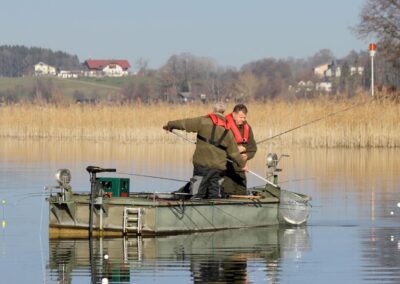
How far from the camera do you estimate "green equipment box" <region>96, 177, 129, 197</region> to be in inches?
709

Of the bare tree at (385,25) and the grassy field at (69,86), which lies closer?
the bare tree at (385,25)

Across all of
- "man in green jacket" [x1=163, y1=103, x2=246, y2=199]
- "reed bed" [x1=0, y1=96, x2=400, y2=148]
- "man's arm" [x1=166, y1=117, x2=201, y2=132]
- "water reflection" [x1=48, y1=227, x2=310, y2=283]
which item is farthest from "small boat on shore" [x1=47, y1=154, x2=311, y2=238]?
"reed bed" [x1=0, y1=96, x2=400, y2=148]

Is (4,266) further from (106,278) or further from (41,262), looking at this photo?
(106,278)

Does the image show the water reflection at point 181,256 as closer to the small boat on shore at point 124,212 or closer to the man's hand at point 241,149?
the small boat on shore at point 124,212

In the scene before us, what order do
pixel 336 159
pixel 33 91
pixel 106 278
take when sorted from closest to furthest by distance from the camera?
pixel 106 278, pixel 336 159, pixel 33 91

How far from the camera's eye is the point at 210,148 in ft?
60.1

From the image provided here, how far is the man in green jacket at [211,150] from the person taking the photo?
60.0 feet

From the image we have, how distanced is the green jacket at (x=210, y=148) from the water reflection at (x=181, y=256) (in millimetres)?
954

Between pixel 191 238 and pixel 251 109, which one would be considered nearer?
pixel 191 238

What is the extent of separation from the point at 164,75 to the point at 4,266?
107118mm

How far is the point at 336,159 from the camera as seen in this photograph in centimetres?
3628

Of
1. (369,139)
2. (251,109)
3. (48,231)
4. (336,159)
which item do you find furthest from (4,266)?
(251,109)

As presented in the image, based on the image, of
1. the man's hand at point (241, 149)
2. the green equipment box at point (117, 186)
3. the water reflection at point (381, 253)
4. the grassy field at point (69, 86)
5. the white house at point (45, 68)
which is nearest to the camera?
the water reflection at point (381, 253)

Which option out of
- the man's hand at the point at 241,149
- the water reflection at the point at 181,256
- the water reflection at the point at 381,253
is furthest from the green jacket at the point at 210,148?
the water reflection at the point at 381,253
